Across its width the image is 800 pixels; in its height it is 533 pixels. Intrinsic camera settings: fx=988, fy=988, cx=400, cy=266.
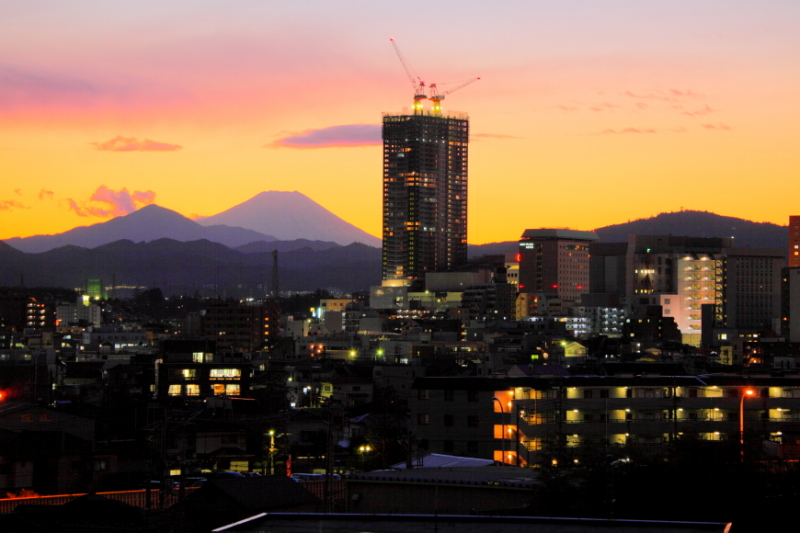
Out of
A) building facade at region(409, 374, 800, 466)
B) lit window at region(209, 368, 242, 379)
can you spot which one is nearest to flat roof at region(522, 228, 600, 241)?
lit window at region(209, 368, 242, 379)

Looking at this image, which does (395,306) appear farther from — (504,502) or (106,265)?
(106,265)

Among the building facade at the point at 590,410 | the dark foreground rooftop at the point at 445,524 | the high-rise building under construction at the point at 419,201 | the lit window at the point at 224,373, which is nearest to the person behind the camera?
the dark foreground rooftop at the point at 445,524

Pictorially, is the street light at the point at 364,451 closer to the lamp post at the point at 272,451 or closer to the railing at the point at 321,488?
the lamp post at the point at 272,451

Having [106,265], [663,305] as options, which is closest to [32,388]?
[663,305]

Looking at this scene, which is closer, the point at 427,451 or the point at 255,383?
the point at 427,451

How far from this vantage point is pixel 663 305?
7812 centimetres

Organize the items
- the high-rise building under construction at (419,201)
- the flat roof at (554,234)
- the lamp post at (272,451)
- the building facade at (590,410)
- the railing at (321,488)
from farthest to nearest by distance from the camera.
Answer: the high-rise building under construction at (419,201) → the flat roof at (554,234) → the building facade at (590,410) → the lamp post at (272,451) → the railing at (321,488)

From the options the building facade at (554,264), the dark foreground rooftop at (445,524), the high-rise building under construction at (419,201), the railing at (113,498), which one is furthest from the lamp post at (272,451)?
the high-rise building under construction at (419,201)

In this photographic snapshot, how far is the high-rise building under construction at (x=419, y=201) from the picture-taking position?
116250 millimetres

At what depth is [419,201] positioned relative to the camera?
386 feet

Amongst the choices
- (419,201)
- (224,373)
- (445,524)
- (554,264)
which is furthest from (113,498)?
(419,201)

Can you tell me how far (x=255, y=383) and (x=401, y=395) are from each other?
4.68 metres

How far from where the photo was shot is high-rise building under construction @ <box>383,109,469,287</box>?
116 m

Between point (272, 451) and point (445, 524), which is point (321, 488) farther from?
point (445, 524)
